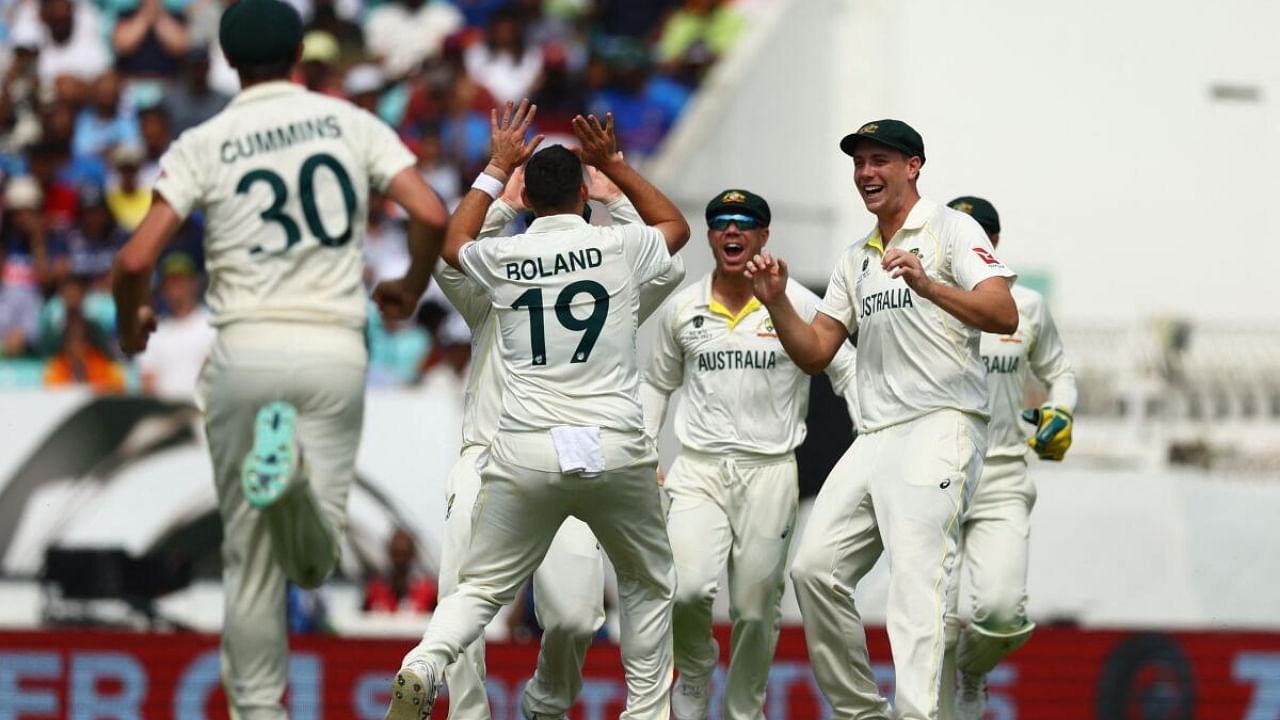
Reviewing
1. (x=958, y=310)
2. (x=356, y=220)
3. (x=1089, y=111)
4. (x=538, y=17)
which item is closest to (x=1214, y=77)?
(x=1089, y=111)

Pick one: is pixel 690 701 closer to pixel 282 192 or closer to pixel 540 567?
pixel 540 567

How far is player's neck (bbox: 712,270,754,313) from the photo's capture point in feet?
30.9

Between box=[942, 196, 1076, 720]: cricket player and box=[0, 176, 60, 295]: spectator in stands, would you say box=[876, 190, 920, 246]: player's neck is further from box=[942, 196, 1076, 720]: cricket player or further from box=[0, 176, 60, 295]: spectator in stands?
box=[0, 176, 60, 295]: spectator in stands

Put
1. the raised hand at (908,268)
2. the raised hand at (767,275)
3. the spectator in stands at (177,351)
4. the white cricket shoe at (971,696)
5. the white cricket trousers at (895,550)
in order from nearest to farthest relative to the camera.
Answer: the raised hand at (908,268), the white cricket trousers at (895,550), the raised hand at (767,275), the white cricket shoe at (971,696), the spectator in stands at (177,351)

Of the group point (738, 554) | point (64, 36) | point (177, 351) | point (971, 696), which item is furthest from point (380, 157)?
point (64, 36)

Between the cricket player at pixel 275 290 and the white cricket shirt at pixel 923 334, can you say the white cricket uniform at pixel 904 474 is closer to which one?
the white cricket shirt at pixel 923 334

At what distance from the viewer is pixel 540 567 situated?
8.60m

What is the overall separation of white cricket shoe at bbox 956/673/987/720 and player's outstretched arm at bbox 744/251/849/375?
6.35 feet

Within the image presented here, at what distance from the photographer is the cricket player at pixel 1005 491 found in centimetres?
929

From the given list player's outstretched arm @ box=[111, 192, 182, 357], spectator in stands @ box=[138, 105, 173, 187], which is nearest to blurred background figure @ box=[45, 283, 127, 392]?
spectator in stands @ box=[138, 105, 173, 187]

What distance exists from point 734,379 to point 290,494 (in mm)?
2917

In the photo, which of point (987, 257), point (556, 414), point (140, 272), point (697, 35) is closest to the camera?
point (140, 272)

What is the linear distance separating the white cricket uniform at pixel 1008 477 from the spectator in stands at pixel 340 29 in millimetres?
9152

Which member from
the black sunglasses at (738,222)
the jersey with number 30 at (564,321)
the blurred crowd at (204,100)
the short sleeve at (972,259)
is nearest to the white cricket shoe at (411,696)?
the jersey with number 30 at (564,321)
